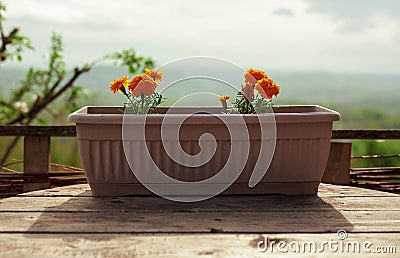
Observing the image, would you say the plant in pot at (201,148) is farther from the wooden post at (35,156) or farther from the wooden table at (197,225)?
the wooden post at (35,156)

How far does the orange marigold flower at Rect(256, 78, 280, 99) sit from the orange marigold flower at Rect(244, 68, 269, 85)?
43 mm

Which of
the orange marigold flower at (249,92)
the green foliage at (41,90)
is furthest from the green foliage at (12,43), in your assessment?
the orange marigold flower at (249,92)

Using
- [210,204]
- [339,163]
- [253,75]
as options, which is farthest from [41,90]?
[210,204]

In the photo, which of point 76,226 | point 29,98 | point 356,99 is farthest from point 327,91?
Result: point 76,226

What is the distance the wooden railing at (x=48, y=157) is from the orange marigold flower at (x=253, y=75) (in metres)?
0.72

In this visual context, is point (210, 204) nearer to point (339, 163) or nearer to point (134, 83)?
point (134, 83)

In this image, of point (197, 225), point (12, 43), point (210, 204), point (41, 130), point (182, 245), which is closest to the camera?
point (182, 245)

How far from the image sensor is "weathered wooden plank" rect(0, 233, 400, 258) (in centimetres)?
110

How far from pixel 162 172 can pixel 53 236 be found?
0.46 metres

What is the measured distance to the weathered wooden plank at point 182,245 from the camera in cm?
110

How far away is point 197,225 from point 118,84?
0.59 meters

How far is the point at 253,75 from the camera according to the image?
67.5 inches

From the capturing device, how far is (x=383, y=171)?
2322mm

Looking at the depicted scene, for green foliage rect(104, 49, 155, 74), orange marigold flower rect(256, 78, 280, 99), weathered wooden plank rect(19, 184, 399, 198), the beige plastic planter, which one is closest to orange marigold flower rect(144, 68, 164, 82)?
the beige plastic planter
